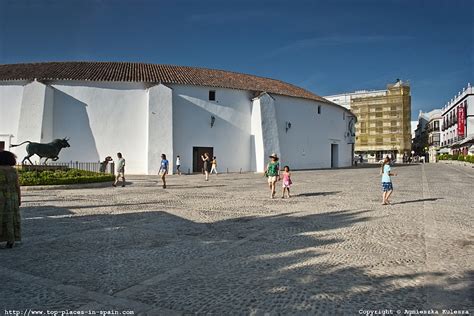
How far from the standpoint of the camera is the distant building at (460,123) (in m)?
50.8

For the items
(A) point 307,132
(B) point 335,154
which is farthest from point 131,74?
(B) point 335,154

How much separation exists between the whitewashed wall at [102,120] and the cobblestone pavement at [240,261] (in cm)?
1743

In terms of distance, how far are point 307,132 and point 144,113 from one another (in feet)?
51.5

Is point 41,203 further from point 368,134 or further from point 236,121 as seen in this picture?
point 368,134

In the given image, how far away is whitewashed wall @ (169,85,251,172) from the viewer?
27.1m

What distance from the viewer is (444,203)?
33.7 ft

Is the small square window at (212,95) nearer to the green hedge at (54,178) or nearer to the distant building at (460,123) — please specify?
the green hedge at (54,178)

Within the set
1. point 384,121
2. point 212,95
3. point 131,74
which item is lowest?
point 212,95

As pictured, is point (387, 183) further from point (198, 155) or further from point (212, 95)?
point (212, 95)

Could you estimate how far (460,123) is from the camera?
175 feet

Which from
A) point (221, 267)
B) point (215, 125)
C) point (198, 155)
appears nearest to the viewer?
point (221, 267)

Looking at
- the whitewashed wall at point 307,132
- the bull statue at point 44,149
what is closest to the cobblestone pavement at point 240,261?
the bull statue at point 44,149

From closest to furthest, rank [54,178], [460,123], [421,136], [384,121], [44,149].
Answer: [54,178] → [44,149] → [460,123] → [384,121] → [421,136]

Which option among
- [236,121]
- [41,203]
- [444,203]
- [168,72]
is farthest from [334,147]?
[41,203]
